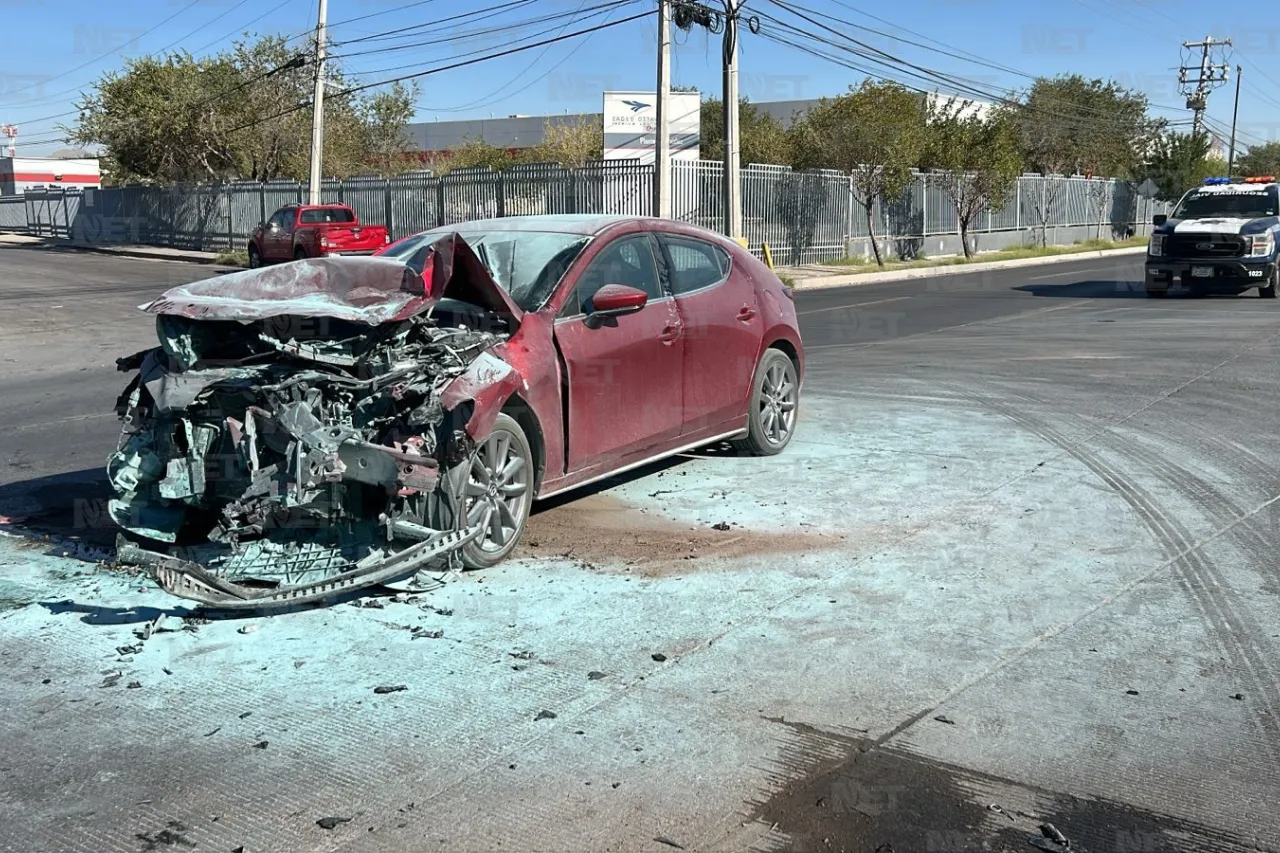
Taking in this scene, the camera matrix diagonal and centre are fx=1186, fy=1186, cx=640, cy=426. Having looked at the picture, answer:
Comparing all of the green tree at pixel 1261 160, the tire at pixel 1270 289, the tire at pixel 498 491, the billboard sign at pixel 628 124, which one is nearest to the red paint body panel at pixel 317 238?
the billboard sign at pixel 628 124

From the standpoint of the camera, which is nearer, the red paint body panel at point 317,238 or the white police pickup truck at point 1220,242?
the white police pickup truck at point 1220,242

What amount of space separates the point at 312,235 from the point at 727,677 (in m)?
26.9

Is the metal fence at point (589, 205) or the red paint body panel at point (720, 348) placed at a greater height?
the metal fence at point (589, 205)

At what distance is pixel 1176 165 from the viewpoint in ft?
187

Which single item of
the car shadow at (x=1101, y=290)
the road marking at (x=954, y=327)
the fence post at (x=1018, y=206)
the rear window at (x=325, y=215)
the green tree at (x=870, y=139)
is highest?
the green tree at (x=870, y=139)

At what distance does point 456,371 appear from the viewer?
5473 mm

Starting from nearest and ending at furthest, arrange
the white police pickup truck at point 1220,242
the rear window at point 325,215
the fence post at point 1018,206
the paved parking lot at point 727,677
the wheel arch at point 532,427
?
the paved parking lot at point 727,677 → the wheel arch at point 532,427 → the white police pickup truck at point 1220,242 → the rear window at point 325,215 → the fence post at point 1018,206

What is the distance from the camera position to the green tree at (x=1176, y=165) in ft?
186

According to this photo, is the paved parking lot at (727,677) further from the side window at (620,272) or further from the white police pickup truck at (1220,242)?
the white police pickup truck at (1220,242)

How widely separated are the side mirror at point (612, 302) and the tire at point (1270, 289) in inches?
726

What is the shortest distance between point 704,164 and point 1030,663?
26.8 metres

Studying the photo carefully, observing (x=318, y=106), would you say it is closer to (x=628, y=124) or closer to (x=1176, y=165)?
(x=628, y=124)

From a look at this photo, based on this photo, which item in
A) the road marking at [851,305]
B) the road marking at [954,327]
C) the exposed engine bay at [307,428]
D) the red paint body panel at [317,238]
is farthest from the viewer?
the red paint body panel at [317,238]

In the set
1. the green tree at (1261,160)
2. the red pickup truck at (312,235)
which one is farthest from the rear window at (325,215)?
the green tree at (1261,160)
